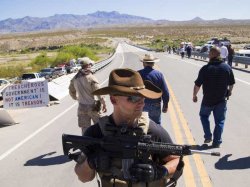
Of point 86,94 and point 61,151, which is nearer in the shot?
point 86,94

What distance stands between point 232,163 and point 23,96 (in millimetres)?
9308

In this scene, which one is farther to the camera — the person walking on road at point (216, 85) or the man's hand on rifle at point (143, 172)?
the person walking on road at point (216, 85)

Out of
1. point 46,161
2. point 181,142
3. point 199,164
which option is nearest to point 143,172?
point 199,164

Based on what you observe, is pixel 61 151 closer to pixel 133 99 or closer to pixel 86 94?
pixel 86 94

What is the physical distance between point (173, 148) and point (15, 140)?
832cm

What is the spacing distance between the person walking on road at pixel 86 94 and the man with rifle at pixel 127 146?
4.59m

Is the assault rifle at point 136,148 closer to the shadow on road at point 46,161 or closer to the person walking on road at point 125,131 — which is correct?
the person walking on road at point 125,131

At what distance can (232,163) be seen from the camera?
308 inches

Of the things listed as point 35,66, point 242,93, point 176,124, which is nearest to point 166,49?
point 35,66

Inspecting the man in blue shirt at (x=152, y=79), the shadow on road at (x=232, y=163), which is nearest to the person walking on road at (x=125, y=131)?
the man in blue shirt at (x=152, y=79)

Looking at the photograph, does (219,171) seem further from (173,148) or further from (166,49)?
(166,49)

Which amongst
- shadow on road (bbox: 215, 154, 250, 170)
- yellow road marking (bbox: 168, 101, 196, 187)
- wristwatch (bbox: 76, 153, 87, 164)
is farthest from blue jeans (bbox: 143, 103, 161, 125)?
wristwatch (bbox: 76, 153, 87, 164)

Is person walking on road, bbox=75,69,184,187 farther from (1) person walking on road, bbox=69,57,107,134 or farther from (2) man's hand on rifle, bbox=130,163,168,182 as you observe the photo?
(1) person walking on road, bbox=69,57,107,134

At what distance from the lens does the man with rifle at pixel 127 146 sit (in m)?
3.15
